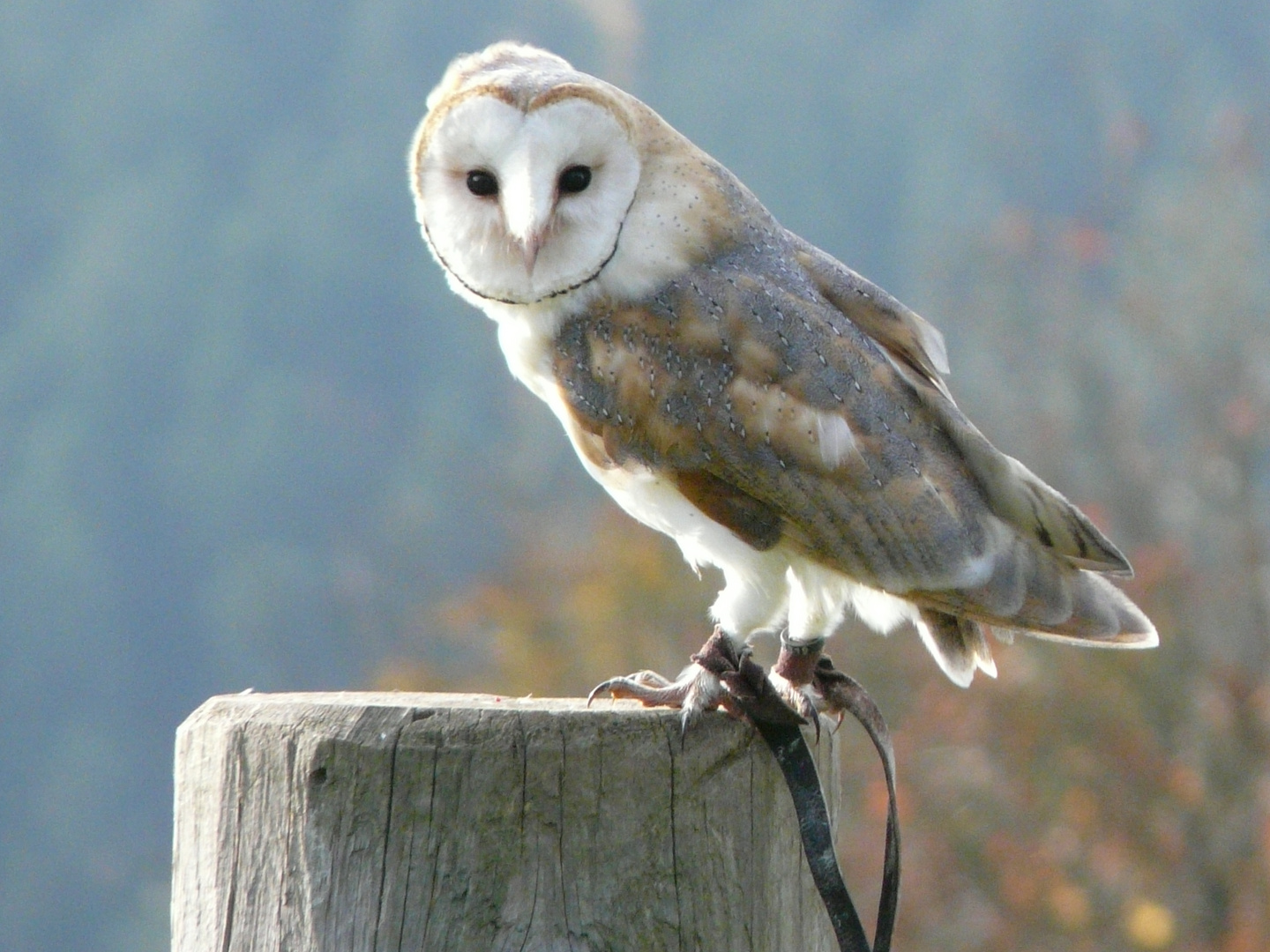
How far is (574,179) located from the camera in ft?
8.36

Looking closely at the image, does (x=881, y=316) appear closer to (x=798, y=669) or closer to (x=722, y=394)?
(x=722, y=394)

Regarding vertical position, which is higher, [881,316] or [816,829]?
[881,316]

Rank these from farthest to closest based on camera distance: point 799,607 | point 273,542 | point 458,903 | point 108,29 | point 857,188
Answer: point 108,29 → point 857,188 → point 273,542 → point 799,607 → point 458,903

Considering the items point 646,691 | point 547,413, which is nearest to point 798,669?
point 646,691

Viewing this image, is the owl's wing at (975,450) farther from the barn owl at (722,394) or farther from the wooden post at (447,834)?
the wooden post at (447,834)

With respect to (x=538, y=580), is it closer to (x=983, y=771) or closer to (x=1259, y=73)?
(x=983, y=771)

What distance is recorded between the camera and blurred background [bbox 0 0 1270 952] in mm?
11453

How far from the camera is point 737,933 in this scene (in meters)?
1.90

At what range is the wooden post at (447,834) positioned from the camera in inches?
69.6

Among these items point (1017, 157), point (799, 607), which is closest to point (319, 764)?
point (799, 607)

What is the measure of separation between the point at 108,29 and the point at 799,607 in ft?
129

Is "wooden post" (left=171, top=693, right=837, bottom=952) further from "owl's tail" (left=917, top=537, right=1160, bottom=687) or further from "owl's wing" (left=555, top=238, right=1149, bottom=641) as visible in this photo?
"owl's tail" (left=917, top=537, right=1160, bottom=687)

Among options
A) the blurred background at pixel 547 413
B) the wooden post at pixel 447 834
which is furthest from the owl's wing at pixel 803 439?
the blurred background at pixel 547 413

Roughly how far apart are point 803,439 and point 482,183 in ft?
2.37
